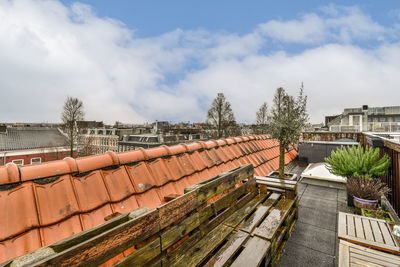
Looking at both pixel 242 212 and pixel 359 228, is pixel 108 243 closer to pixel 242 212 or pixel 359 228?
pixel 242 212

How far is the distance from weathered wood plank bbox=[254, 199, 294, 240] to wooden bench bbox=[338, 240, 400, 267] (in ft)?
1.86

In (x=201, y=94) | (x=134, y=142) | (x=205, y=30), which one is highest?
(x=205, y=30)

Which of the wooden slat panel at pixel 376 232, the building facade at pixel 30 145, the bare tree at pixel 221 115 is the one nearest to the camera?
the wooden slat panel at pixel 376 232

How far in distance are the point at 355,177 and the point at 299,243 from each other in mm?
2176

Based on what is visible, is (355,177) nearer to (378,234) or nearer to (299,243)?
(378,234)

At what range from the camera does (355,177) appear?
346cm

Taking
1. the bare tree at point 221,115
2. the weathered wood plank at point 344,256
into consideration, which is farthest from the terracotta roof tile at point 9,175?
the bare tree at point 221,115

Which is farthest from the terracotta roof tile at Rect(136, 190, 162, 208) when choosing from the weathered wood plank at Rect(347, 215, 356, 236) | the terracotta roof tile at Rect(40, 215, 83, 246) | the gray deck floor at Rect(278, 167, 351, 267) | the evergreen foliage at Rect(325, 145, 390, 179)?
the evergreen foliage at Rect(325, 145, 390, 179)

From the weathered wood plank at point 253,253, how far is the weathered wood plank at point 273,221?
0.24ft

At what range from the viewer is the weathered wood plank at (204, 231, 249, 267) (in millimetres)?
1409

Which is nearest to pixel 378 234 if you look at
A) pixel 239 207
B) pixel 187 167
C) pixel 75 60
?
pixel 239 207

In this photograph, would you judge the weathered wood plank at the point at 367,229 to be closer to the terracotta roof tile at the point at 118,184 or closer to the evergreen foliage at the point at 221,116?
the terracotta roof tile at the point at 118,184

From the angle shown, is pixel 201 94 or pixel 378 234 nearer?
pixel 378 234

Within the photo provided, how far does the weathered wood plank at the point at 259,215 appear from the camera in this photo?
73.2 inches
